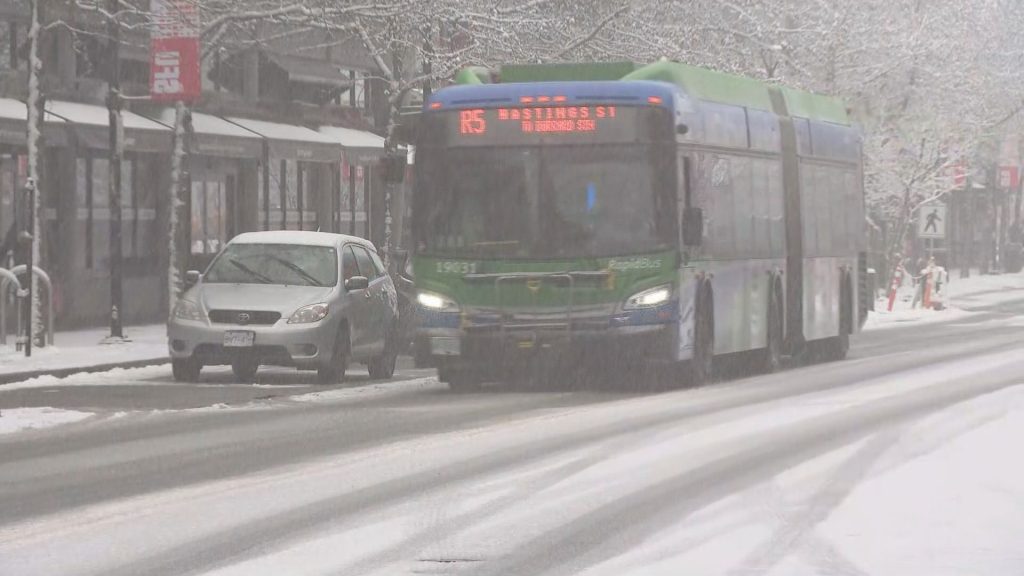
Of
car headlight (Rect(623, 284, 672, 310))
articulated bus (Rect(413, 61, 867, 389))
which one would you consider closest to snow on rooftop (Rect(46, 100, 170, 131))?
articulated bus (Rect(413, 61, 867, 389))

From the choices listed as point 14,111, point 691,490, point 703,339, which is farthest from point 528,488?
point 14,111

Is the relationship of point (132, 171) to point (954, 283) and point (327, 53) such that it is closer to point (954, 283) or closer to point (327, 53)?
point (327, 53)

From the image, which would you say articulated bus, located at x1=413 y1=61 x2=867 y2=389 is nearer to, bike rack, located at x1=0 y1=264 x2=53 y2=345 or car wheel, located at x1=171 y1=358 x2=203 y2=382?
car wheel, located at x1=171 y1=358 x2=203 y2=382

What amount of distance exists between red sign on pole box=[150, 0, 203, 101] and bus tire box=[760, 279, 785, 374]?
818 centimetres

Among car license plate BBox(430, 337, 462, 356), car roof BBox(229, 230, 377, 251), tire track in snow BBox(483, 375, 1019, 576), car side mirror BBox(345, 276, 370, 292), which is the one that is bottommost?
tire track in snow BBox(483, 375, 1019, 576)

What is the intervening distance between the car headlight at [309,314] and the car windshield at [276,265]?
0.73m

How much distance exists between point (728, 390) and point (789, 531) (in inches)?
478

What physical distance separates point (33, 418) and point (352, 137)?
93.4 feet

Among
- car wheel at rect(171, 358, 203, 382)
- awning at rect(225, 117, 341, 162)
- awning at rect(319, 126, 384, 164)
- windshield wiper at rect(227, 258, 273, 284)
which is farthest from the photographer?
awning at rect(319, 126, 384, 164)

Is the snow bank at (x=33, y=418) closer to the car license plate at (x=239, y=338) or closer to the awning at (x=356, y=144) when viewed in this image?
the car license plate at (x=239, y=338)

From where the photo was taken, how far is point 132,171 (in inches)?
1517

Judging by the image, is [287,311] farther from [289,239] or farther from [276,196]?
[276,196]

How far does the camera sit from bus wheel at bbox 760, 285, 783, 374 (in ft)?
88.5

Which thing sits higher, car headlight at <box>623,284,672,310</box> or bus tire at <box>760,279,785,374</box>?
car headlight at <box>623,284,672,310</box>
